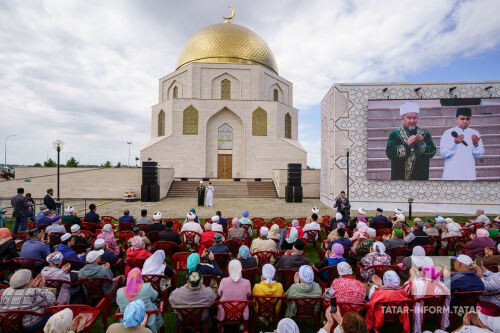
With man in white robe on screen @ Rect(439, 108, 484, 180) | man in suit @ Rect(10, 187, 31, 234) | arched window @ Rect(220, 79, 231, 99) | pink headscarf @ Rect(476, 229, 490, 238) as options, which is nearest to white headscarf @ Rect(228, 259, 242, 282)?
pink headscarf @ Rect(476, 229, 490, 238)

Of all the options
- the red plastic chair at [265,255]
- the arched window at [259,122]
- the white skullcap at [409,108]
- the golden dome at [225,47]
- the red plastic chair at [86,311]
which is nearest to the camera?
the red plastic chair at [86,311]

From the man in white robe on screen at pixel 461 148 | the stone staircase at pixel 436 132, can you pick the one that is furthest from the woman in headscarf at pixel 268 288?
the man in white robe on screen at pixel 461 148

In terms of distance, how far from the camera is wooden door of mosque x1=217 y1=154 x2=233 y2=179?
23.7 m

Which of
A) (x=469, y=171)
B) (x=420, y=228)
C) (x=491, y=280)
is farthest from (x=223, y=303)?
(x=469, y=171)

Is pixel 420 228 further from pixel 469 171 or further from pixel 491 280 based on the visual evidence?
pixel 469 171

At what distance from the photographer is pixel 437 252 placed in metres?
6.19

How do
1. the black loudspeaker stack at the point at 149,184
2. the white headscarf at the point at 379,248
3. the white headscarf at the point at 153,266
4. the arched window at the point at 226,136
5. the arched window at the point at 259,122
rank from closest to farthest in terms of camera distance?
the white headscarf at the point at 153,266, the white headscarf at the point at 379,248, the black loudspeaker stack at the point at 149,184, the arched window at the point at 259,122, the arched window at the point at 226,136

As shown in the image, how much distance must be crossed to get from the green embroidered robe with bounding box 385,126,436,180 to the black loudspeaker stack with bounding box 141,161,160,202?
1319cm

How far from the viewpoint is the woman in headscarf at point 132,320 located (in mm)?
2055

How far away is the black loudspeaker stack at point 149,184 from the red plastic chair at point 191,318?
1361cm

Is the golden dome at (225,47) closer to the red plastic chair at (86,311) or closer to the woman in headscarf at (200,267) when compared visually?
the woman in headscarf at (200,267)

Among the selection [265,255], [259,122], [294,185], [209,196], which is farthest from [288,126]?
[265,255]

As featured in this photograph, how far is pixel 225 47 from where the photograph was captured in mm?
25406

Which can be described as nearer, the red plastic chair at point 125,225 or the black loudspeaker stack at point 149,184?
the red plastic chair at point 125,225
